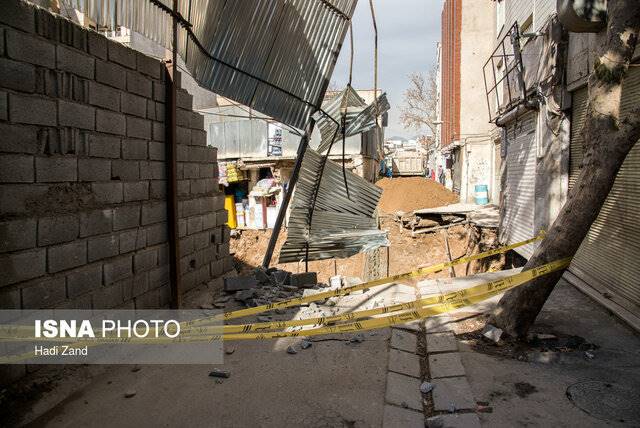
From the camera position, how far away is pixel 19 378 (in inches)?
130

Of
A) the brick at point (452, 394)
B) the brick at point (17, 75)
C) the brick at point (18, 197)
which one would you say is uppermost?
the brick at point (17, 75)

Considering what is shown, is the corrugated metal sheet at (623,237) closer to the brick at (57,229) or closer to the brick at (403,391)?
the brick at (403,391)

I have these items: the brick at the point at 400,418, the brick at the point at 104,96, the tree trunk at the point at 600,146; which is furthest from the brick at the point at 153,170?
the tree trunk at the point at 600,146

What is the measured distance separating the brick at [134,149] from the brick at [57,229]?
3.35ft

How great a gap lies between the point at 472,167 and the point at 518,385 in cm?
1870

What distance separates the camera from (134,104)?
4.73 m

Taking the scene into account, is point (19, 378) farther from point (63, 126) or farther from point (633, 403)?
point (633, 403)

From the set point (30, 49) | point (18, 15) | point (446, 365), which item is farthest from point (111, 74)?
point (446, 365)

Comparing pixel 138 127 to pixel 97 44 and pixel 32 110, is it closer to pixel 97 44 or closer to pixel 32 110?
pixel 97 44

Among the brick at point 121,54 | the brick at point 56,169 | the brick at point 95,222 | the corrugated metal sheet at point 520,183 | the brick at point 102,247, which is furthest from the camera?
the corrugated metal sheet at point 520,183

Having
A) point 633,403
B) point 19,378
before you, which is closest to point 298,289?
point 19,378

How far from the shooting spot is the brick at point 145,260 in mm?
4691

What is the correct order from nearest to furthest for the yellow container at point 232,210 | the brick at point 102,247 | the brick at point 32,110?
1. the brick at point 32,110
2. the brick at point 102,247
3. the yellow container at point 232,210

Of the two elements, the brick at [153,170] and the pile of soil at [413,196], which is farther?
the pile of soil at [413,196]
